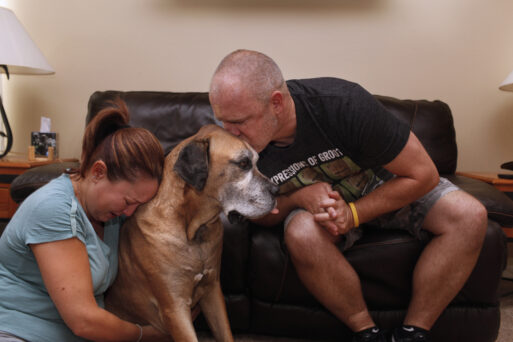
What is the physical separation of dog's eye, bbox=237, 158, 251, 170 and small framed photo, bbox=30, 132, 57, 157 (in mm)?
1954

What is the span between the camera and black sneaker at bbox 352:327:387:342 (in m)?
1.41

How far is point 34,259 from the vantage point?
107 centimetres

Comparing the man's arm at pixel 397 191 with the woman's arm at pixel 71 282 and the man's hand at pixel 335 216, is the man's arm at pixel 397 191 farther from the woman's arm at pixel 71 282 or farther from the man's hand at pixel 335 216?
the woman's arm at pixel 71 282

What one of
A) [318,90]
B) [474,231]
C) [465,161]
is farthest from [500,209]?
[465,161]

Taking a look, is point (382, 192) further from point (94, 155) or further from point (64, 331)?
point (64, 331)

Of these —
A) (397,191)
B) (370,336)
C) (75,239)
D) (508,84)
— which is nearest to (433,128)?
(508,84)

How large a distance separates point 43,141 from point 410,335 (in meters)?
2.46

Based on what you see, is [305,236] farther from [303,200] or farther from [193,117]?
[193,117]

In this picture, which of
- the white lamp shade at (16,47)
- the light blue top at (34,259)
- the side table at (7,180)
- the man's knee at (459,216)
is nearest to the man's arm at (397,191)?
the man's knee at (459,216)

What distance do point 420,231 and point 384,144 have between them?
1.37 feet

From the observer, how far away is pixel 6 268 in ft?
3.63

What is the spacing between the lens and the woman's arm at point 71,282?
0.98 metres

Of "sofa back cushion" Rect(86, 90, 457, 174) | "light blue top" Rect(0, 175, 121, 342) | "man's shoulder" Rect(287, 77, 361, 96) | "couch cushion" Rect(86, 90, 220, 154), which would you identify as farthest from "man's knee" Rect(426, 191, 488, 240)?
"couch cushion" Rect(86, 90, 220, 154)

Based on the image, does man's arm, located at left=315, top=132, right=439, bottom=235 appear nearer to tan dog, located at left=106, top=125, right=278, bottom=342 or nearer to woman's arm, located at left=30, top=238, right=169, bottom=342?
tan dog, located at left=106, top=125, right=278, bottom=342
